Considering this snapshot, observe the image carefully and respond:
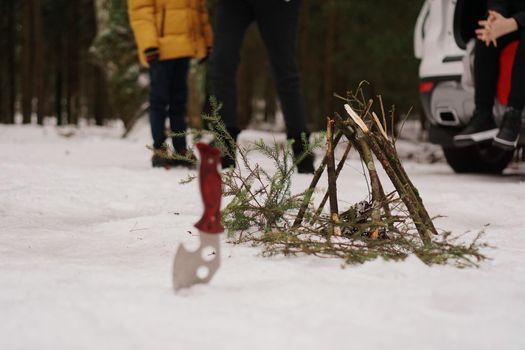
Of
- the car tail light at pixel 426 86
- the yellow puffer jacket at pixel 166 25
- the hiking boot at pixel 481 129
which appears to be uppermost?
the yellow puffer jacket at pixel 166 25

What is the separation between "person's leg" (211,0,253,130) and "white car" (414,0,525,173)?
1.36 meters

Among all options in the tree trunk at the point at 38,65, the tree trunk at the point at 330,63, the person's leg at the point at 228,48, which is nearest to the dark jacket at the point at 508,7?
the person's leg at the point at 228,48

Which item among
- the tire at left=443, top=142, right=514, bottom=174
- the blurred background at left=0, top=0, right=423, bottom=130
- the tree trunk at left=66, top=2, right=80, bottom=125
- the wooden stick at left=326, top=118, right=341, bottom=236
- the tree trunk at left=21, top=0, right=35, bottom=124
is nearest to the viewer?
the wooden stick at left=326, top=118, right=341, bottom=236

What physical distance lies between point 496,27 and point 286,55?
122cm

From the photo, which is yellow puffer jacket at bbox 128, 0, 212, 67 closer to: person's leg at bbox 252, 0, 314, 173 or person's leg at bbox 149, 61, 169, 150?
person's leg at bbox 149, 61, 169, 150

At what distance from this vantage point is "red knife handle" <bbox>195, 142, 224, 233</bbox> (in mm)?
1181

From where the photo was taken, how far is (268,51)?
3404 millimetres

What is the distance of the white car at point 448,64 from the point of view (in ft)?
12.0

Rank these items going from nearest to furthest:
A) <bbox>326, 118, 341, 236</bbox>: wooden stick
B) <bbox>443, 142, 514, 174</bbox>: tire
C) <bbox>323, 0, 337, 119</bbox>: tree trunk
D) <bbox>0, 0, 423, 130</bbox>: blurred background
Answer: <bbox>326, 118, 341, 236</bbox>: wooden stick → <bbox>443, 142, 514, 174</bbox>: tire → <bbox>0, 0, 423, 130</bbox>: blurred background → <bbox>323, 0, 337, 119</bbox>: tree trunk

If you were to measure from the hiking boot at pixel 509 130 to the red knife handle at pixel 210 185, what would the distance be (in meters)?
2.34

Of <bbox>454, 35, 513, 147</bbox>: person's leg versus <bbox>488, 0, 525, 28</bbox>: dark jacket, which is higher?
<bbox>488, 0, 525, 28</bbox>: dark jacket

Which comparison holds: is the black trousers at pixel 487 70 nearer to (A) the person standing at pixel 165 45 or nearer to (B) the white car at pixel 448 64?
(B) the white car at pixel 448 64

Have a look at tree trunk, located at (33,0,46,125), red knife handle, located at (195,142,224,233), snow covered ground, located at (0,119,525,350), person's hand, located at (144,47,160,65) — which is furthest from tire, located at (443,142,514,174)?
tree trunk, located at (33,0,46,125)

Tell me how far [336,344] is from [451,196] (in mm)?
1913
